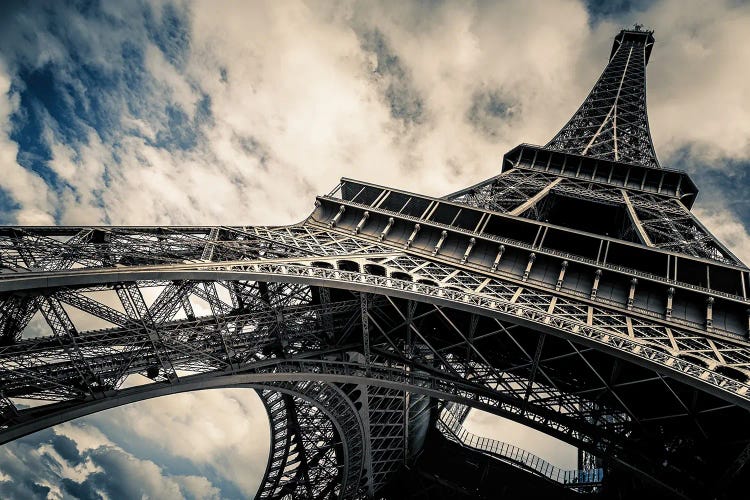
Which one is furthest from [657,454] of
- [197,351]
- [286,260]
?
[197,351]

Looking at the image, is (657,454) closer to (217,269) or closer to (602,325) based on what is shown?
(602,325)

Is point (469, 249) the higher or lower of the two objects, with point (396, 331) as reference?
higher

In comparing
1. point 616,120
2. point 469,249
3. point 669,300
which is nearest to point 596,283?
point 669,300

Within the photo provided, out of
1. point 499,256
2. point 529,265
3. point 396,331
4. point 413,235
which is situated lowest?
point 396,331

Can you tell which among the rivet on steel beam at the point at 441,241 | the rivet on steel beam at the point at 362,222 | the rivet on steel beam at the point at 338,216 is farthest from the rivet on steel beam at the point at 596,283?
the rivet on steel beam at the point at 338,216

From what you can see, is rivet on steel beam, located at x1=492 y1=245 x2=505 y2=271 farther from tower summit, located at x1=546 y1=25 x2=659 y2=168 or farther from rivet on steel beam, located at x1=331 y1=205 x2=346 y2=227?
tower summit, located at x1=546 y1=25 x2=659 y2=168

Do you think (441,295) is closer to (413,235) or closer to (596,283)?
(413,235)
